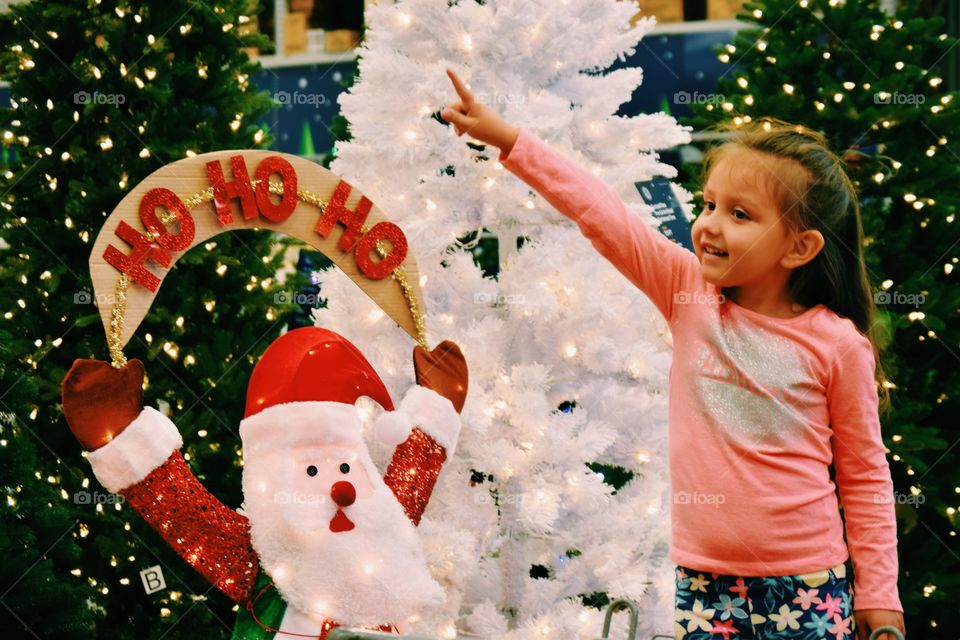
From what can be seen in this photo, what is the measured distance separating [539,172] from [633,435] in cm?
109

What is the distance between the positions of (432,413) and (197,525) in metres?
0.53

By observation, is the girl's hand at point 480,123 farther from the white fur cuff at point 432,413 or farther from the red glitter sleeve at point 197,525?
the red glitter sleeve at point 197,525

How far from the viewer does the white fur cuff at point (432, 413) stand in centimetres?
220

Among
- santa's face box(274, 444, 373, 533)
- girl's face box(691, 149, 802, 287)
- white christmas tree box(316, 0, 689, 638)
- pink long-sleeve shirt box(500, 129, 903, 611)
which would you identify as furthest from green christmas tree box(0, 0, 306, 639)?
girl's face box(691, 149, 802, 287)

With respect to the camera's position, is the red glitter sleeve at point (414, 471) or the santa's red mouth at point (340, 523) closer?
the santa's red mouth at point (340, 523)

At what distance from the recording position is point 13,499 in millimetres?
2434

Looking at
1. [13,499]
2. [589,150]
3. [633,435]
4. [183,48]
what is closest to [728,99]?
[589,150]

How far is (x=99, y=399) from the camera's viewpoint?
74.6 inches

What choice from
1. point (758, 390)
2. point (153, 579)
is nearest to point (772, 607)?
point (758, 390)

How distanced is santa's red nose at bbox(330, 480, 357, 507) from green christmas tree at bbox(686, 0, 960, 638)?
2.02 meters

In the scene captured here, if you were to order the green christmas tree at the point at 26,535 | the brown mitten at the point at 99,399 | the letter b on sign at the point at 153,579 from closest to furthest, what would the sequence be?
the brown mitten at the point at 99,399 < the green christmas tree at the point at 26,535 < the letter b on sign at the point at 153,579

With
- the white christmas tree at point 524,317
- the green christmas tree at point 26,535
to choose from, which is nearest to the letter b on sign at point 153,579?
the green christmas tree at point 26,535

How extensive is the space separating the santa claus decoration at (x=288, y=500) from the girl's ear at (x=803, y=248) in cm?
87

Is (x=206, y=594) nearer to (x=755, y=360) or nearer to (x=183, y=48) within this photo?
(x=183, y=48)
